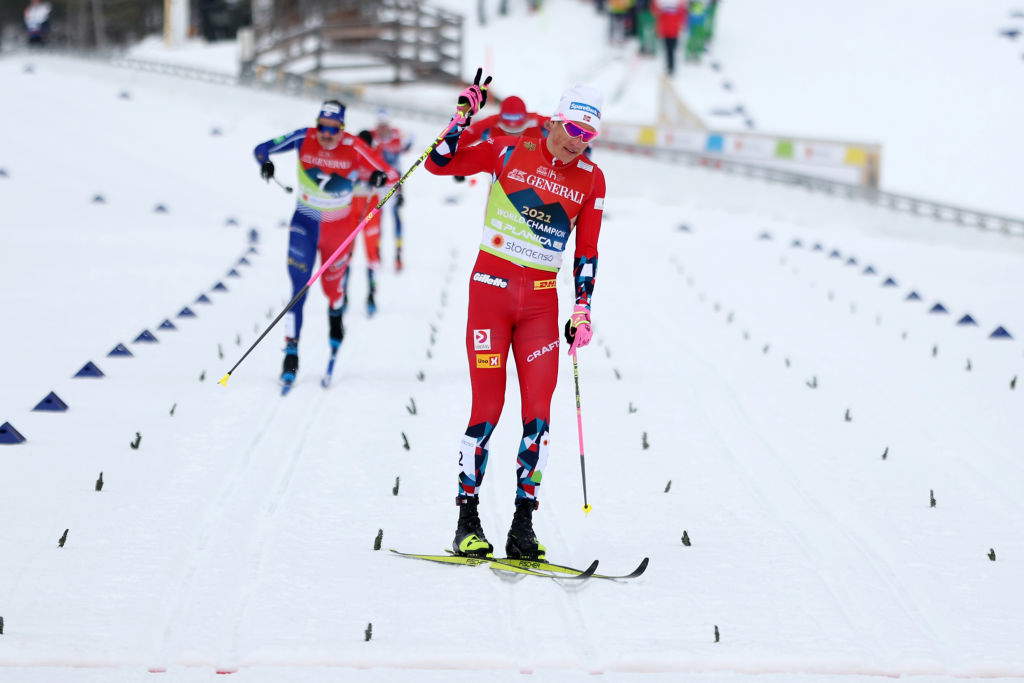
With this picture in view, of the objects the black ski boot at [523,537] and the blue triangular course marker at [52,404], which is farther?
the blue triangular course marker at [52,404]

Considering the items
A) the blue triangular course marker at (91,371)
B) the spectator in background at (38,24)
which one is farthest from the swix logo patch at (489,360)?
the spectator in background at (38,24)

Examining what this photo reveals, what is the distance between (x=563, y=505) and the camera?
6.91m

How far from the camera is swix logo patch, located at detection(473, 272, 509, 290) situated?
235 inches

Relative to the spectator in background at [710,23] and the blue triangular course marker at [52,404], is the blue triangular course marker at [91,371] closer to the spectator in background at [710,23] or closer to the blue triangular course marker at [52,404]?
the blue triangular course marker at [52,404]

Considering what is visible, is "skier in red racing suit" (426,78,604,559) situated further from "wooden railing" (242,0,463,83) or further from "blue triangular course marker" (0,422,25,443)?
"wooden railing" (242,0,463,83)

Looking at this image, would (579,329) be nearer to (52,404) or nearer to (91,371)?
(52,404)

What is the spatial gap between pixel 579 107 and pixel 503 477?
8.73 ft

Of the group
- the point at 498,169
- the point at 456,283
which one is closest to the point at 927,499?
the point at 498,169

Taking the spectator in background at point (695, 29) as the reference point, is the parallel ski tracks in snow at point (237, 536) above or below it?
below

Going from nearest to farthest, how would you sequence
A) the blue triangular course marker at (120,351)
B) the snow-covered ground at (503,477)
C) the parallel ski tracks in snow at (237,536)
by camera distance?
the parallel ski tracks in snow at (237,536), the snow-covered ground at (503,477), the blue triangular course marker at (120,351)

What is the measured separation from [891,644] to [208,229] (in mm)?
14392

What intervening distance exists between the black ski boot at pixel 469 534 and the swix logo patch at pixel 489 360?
68cm

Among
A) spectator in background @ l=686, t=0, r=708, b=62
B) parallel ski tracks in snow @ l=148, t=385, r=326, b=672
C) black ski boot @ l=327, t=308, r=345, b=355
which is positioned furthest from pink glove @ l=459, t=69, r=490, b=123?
spectator in background @ l=686, t=0, r=708, b=62

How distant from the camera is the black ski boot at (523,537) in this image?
5.84 metres
